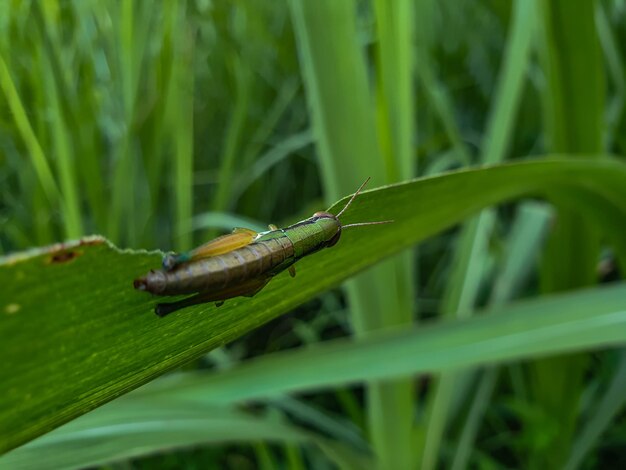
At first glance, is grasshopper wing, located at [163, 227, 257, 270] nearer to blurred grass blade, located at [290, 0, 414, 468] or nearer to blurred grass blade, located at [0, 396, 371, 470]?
blurred grass blade, located at [0, 396, 371, 470]

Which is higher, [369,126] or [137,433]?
[369,126]

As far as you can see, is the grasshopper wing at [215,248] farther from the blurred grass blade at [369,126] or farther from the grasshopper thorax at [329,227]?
the blurred grass blade at [369,126]

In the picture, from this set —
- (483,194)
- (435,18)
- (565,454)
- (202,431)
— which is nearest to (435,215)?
(483,194)

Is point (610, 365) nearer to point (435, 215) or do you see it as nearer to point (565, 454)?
point (565, 454)

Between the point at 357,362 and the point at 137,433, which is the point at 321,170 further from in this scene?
the point at 137,433

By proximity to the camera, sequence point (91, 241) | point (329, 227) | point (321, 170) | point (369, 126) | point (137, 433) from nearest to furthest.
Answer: point (91, 241) < point (329, 227) < point (137, 433) < point (369, 126) < point (321, 170)

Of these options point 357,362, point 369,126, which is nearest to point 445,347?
point 357,362

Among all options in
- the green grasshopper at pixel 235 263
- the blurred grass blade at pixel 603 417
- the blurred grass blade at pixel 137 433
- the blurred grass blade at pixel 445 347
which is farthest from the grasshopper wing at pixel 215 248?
the blurred grass blade at pixel 603 417
